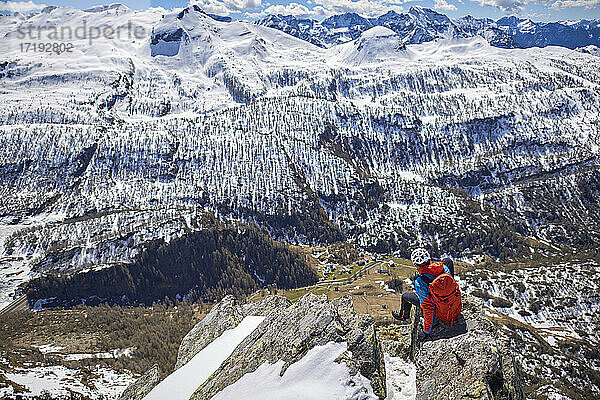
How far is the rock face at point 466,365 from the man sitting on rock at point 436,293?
0.98 metres

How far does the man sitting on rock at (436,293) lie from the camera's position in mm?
19672

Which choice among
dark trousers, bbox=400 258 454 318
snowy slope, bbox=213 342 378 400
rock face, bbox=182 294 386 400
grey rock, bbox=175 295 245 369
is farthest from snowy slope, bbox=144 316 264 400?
dark trousers, bbox=400 258 454 318

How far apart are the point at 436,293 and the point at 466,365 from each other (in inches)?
148

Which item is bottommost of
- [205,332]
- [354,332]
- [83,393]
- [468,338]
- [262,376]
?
[83,393]

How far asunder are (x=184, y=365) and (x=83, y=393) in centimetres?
5095

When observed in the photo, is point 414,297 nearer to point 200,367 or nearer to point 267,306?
point 200,367

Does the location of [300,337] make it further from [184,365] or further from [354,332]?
[184,365]

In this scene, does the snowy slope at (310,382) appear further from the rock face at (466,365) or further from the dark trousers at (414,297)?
the dark trousers at (414,297)

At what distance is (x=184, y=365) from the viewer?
120 ft

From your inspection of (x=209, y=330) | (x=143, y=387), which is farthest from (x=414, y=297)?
(x=143, y=387)

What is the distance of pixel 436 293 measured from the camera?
1988 cm

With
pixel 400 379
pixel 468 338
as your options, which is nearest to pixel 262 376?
pixel 400 379

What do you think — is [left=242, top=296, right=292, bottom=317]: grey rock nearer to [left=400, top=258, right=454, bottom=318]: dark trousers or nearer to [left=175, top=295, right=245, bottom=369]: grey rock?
[left=175, top=295, right=245, bottom=369]: grey rock

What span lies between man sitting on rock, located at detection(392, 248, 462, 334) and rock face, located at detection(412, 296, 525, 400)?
0.98 metres
